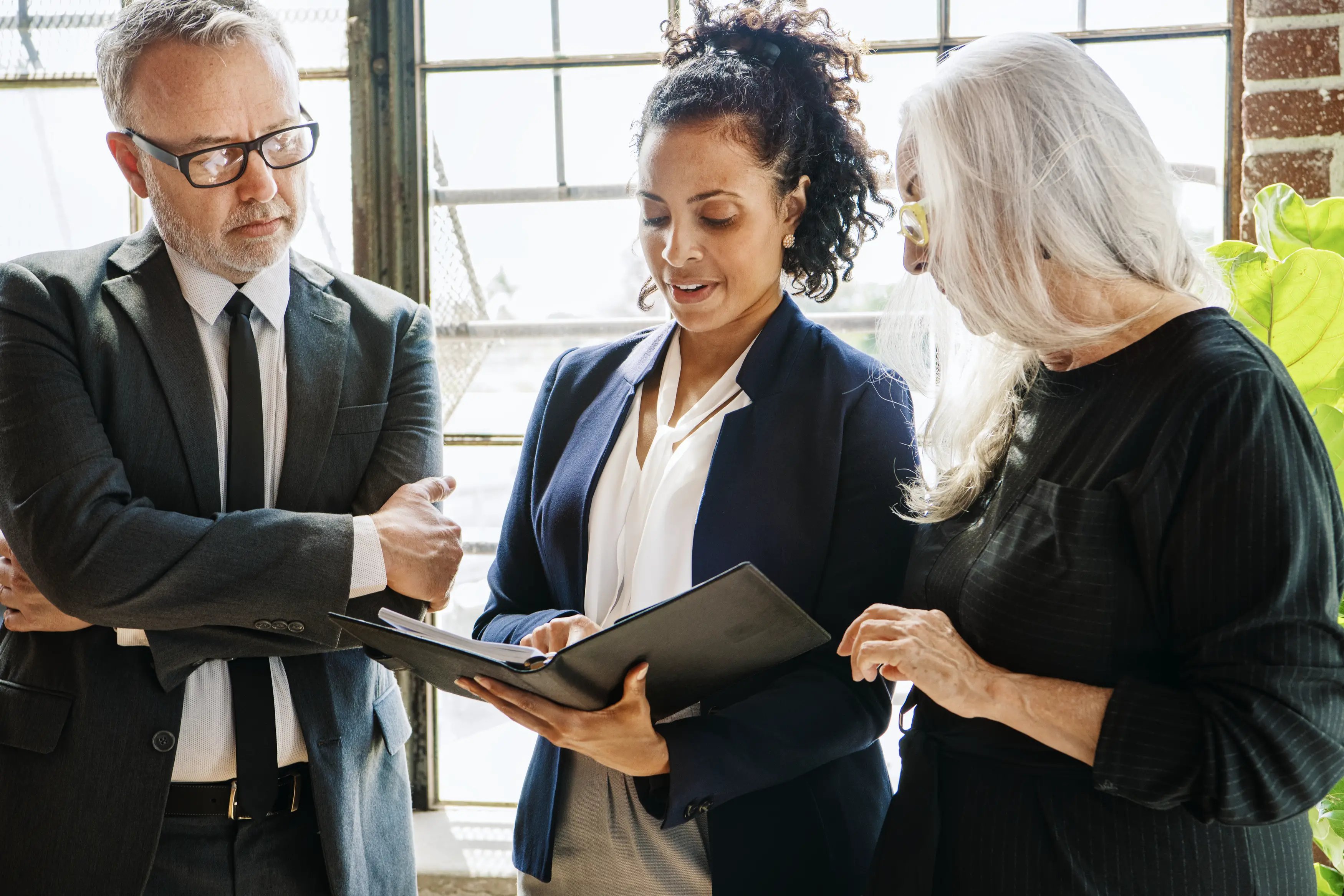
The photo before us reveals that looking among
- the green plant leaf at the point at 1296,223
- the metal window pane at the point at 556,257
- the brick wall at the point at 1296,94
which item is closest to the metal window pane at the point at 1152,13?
the brick wall at the point at 1296,94

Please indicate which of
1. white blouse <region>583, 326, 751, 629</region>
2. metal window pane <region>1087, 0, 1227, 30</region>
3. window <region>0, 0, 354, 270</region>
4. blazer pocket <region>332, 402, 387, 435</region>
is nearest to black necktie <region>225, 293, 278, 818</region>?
blazer pocket <region>332, 402, 387, 435</region>

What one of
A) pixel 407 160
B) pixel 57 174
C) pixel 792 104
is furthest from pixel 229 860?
pixel 57 174

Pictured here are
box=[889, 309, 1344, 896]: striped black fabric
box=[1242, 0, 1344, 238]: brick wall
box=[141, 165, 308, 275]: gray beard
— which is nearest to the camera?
box=[889, 309, 1344, 896]: striped black fabric

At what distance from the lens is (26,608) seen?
1427 millimetres

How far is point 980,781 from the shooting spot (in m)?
1.19

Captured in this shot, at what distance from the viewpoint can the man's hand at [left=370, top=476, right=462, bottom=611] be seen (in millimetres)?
1445

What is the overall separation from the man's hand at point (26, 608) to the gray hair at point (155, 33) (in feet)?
2.12

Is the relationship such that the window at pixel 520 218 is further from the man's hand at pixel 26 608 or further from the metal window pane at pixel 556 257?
the man's hand at pixel 26 608

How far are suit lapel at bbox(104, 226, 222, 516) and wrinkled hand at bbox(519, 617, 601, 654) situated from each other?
1.60 ft

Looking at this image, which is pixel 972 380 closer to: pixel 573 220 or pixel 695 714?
pixel 695 714

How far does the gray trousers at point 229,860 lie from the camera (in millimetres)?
1411

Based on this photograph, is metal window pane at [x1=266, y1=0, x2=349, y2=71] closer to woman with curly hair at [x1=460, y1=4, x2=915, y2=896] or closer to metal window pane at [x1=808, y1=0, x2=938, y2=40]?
metal window pane at [x1=808, y1=0, x2=938, y2=40]

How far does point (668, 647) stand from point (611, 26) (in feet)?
5.69

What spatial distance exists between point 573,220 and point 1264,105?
1.44 m
